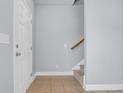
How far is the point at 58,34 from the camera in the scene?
7109mm

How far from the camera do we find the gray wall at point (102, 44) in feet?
14.9

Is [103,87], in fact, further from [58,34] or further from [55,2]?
[55,2]

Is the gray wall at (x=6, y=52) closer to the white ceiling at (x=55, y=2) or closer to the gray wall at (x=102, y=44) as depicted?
the gray wall at (x=102, y=44)

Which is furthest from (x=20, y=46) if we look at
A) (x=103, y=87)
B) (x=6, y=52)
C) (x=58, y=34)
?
(x=58, y=34)

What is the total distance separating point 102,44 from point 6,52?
2.74m

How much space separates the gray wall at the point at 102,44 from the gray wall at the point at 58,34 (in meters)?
2.51

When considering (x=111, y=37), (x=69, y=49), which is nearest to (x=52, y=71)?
(x=69, y=49)

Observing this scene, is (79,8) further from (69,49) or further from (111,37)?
(111,37)

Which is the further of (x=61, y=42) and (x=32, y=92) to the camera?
(x=61, y=42)

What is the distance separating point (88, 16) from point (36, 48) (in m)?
3.04

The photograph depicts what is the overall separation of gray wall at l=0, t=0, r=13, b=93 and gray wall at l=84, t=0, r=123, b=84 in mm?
2316

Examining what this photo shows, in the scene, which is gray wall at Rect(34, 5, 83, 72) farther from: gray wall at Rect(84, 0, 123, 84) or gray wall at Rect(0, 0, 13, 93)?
gray wall at Rect(0, 0, 13, 93)

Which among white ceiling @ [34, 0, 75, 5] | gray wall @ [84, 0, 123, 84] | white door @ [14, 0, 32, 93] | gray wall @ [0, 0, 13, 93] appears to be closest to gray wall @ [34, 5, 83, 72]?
white ceiling @ [34, 0, 75, 5]

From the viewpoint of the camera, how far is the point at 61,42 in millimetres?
7105
